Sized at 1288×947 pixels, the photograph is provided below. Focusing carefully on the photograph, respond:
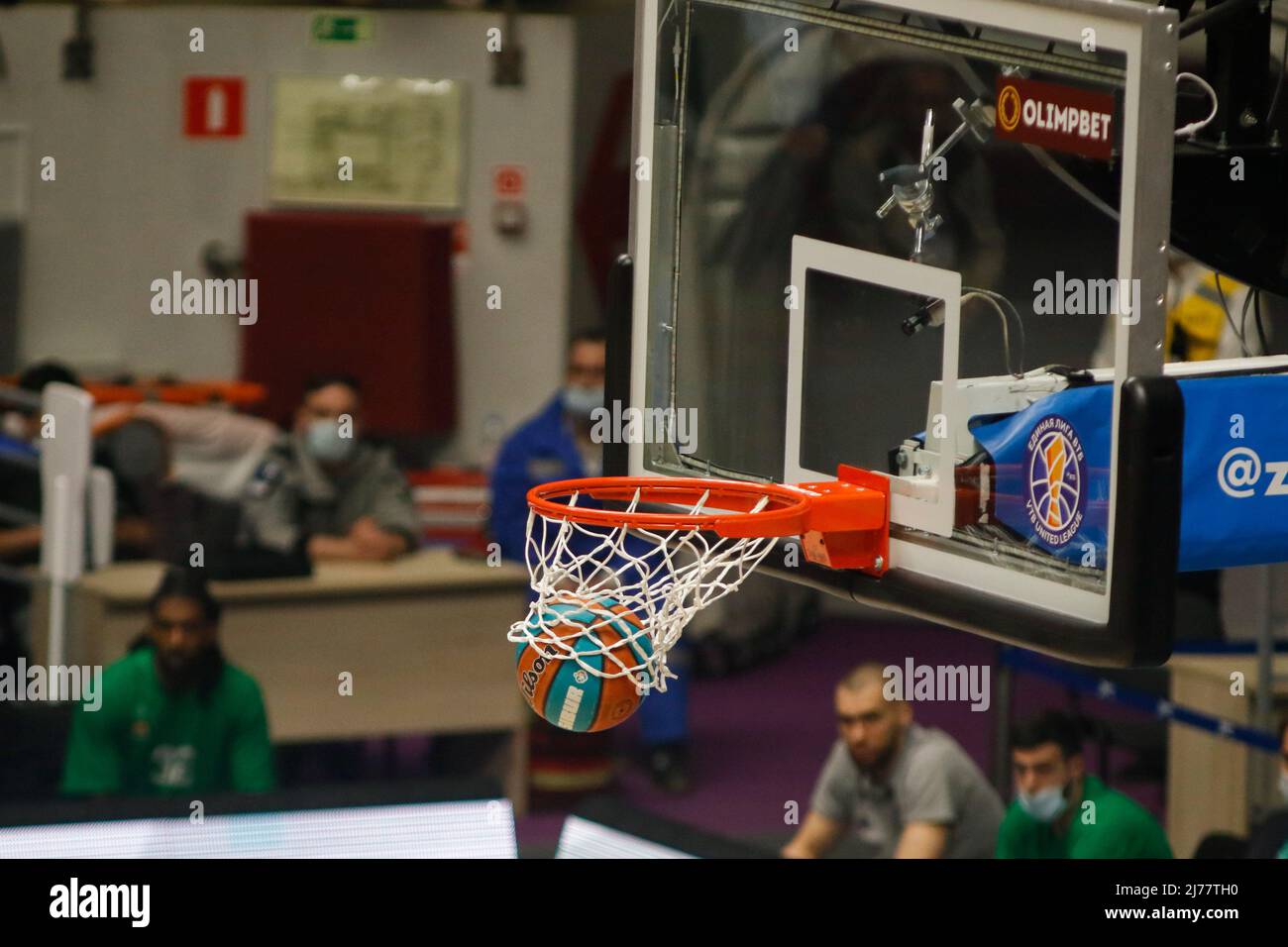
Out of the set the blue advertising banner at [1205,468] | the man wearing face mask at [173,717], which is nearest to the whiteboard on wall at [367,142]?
the man wearing face mask at [173,717]

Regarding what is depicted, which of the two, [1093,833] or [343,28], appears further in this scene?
[343,28]

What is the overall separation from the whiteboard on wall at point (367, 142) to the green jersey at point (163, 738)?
11.1ft

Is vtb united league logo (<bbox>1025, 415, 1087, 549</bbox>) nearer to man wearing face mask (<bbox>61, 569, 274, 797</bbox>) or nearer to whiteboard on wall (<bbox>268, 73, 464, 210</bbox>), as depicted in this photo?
man wearing face mask (<bbox>61, 569, 274, 797</bbox>)

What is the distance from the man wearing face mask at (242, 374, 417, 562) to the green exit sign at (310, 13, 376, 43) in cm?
219

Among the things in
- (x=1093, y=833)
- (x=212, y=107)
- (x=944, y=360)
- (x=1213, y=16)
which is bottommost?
(x=1093, y=833)

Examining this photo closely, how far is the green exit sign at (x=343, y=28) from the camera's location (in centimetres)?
927

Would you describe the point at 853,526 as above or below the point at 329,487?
above

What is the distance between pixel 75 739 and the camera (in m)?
6.46

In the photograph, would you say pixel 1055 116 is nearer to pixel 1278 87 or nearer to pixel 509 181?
pixel 1278 87

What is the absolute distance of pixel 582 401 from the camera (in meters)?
7.71

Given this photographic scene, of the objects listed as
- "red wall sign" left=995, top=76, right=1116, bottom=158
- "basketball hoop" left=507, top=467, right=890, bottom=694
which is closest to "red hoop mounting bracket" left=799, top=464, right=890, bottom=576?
"basketball hoop" left=507, top=467, right=890, bottom=694

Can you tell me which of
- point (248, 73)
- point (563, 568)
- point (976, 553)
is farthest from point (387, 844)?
point (248, 73)

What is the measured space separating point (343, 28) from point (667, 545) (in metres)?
6.26

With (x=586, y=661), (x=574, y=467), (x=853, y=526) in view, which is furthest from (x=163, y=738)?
(x=853, y=526)
